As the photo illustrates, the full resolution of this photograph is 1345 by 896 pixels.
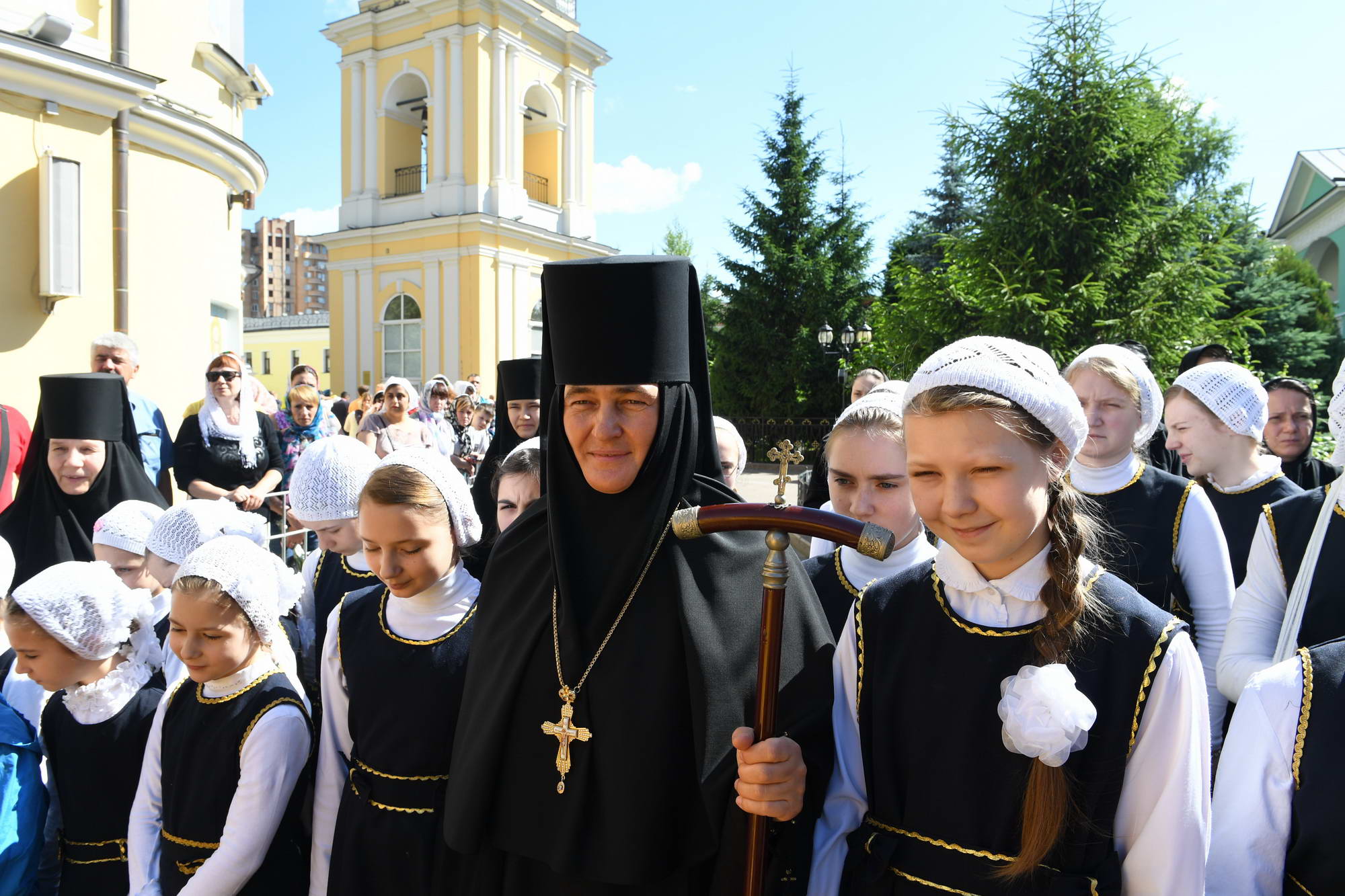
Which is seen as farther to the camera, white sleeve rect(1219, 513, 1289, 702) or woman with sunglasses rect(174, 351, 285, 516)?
woman with sunglasses rect(174, 351, 285, 516)

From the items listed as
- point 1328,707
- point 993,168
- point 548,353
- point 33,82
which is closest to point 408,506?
point 548,353

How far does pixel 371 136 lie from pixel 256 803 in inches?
1186

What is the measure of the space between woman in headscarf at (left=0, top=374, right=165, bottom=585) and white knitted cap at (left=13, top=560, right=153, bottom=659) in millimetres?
1929

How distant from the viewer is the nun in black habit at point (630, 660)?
1931 millimetres

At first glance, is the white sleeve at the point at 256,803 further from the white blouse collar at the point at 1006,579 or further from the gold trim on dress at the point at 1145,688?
the gold trim on dress at the point at 1145,688

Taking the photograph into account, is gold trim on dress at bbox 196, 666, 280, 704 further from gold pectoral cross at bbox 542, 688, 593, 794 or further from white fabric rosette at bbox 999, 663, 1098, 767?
white fabric rosette at bbox 999, 663, 1098, 767

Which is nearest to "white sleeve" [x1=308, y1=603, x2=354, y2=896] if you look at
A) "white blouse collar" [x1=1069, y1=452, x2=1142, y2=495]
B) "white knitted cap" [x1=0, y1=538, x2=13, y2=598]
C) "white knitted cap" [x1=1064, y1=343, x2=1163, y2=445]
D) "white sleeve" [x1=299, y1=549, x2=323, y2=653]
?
"white sleeve" [x1=299, y1=549, x2=323, y2=653]

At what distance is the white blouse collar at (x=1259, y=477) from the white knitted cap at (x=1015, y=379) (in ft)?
9.35

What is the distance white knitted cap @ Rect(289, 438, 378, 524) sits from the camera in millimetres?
3473

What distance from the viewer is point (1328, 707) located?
5.65ft

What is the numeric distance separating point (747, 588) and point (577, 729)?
471 millimetres

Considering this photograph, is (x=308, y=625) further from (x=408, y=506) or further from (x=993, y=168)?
(x=993, y=168)

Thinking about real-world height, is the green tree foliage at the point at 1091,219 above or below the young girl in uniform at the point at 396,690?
above

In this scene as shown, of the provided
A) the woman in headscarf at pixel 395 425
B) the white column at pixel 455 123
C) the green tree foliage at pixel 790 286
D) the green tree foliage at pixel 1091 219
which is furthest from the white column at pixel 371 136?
the woman in headscarf at pixel 395 425
